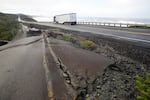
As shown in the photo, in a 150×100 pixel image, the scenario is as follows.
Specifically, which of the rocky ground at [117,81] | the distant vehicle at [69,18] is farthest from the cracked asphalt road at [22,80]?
the distant vehicle at [69,18]

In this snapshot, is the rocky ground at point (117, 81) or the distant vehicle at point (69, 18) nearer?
the rocky ground at point (117, 81)

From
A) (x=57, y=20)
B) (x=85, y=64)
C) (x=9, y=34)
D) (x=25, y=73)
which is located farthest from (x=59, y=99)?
(x=57, y=20)

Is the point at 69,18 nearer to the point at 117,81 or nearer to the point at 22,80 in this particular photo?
the point at 117,81

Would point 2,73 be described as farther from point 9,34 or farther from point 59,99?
point 9,34

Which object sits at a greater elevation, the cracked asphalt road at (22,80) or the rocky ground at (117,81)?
the cracked asphalt road at (22,80)

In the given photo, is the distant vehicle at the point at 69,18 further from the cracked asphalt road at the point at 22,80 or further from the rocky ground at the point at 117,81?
the cracked asphalt road at the point at 22,80

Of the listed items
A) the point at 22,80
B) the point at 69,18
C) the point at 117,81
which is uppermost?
the point at 69,18

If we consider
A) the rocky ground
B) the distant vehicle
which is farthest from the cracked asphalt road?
the distant vehicle

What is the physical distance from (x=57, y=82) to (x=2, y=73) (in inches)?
96.9

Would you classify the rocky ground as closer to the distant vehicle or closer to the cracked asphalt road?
the cracked asphalt road

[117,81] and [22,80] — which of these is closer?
[22,80]

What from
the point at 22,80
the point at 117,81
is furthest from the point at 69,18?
the point at 22,80

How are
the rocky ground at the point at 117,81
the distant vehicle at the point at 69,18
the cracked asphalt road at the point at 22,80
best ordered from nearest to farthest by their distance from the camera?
the cracked asphalt road at the point at 22,80
the rocky ground at the point at 117,81
the distant vehicle at the point at 69,18

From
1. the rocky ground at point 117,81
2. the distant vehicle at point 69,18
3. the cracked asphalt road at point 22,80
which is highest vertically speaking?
the distant vehicle at point 69,18
